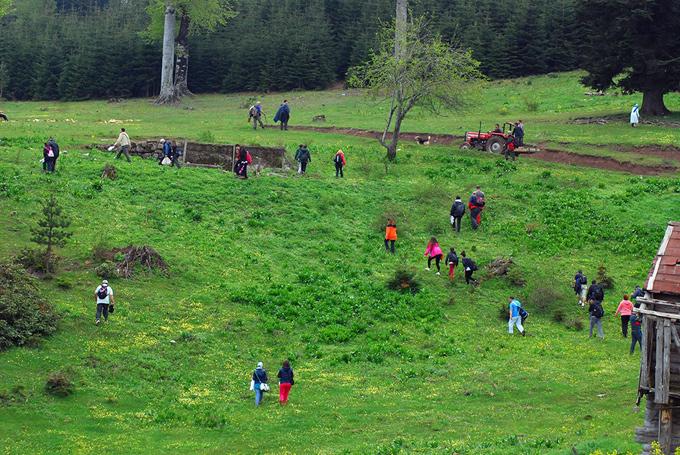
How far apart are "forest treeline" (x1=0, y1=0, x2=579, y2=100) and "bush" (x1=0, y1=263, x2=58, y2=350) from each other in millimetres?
50578

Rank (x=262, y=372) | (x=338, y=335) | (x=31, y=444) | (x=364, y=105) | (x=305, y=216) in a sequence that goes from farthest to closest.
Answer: (x=364, y=105), (x=305, y=216), (x=338, y=335), (x=262, y=372), (x=31, y=444)

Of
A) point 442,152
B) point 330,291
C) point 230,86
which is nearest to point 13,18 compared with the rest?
point 230,86

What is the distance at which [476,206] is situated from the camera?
44.8m

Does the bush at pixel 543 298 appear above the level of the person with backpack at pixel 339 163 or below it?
below

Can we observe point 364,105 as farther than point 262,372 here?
Yes

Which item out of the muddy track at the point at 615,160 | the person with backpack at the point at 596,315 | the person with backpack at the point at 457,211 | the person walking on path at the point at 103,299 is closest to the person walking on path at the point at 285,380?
the person walking on path at the point at 103,299

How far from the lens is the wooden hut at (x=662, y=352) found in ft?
76.3

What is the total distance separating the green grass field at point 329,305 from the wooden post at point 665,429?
30.1 inches

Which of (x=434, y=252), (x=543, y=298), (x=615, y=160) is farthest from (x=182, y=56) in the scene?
(x=543, y=298)

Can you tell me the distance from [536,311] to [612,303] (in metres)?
2.71

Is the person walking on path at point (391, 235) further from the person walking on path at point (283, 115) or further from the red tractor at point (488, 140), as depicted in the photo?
the person walking on path at point (283, 115)

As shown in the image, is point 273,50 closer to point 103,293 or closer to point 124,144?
point 124,144

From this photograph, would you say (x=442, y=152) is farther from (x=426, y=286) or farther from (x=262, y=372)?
(x=262, y=372)

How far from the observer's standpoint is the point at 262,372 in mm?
28734
